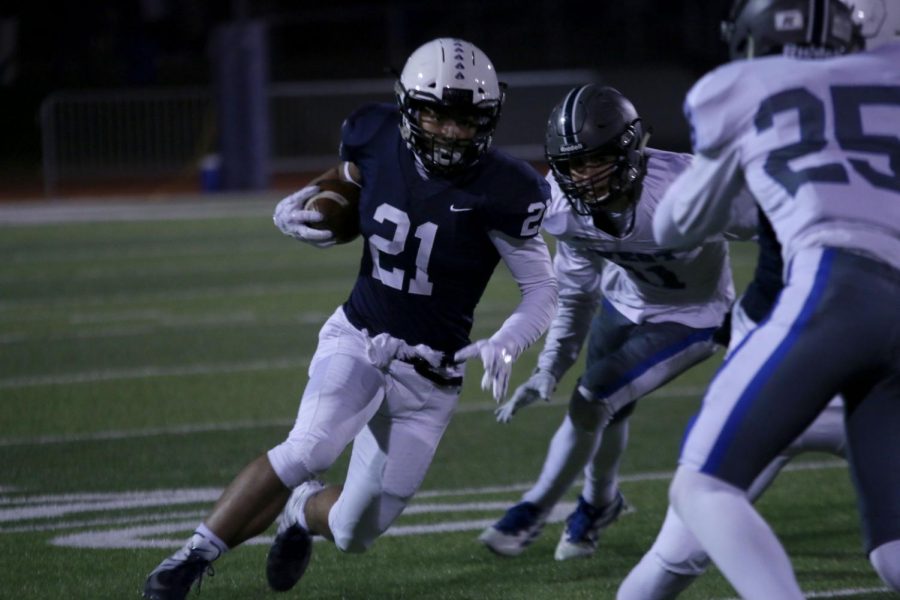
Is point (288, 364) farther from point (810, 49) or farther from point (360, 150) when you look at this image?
point (810, 49)

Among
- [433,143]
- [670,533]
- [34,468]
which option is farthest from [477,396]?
[670,533]

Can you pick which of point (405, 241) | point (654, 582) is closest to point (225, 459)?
point (405, 241)

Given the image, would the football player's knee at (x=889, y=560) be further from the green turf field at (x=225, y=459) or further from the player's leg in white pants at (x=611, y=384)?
the player's leg in white pants at (x=611, y=384)

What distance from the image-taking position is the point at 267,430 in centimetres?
589

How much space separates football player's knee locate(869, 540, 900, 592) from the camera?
9.14 ft

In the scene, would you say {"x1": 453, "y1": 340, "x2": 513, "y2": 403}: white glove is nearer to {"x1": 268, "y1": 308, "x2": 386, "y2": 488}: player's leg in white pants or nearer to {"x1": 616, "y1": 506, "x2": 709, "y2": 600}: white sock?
{"x1": 268, "y1": 308, "x2": 386, "y2": 488}: player's leg in white pants

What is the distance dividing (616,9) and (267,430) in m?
15.8

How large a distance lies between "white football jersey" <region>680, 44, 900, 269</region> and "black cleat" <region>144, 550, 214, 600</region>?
1.54m

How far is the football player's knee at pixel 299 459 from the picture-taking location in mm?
3479

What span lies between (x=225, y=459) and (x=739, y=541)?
10.2ft

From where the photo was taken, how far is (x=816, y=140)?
103 inches

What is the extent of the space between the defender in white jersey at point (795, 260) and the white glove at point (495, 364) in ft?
2.69

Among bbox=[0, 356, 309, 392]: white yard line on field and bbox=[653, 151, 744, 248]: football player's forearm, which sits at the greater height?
bbox=[653, 151, 744, 248]: football player's forearm

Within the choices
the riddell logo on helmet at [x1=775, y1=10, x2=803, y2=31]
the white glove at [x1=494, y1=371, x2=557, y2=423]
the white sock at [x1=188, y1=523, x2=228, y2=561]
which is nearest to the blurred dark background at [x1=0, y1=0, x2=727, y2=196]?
the white glove at [x1=494, y1=371, x2=557, y2=423]
